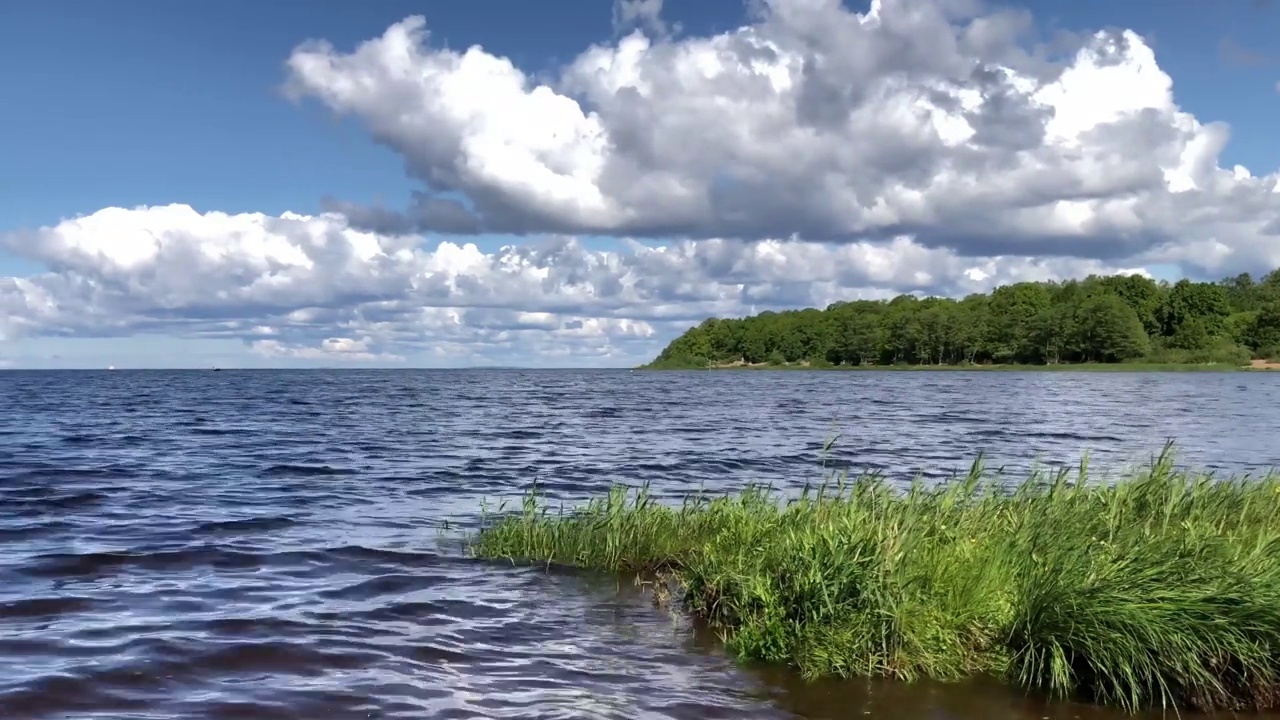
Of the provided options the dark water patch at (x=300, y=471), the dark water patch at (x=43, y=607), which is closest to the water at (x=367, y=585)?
the dark water patch at (x=43, y=607)

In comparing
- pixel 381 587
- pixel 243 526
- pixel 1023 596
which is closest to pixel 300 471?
pixel 243 526

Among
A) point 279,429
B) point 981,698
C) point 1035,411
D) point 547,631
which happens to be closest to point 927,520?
point 981,698

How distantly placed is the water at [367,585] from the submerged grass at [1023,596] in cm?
35

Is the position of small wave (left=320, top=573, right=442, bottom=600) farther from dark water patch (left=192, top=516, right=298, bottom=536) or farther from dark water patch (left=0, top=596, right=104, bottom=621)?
dark water patch (left=192, top=516, right=298, bottom=536)

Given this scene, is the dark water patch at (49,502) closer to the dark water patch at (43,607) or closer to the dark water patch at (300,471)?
the dark water patch at (300,471)

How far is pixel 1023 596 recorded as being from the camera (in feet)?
31.6

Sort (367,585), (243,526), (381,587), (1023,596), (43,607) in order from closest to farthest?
(1023,596) < (43,607) < (381,587) < (367,585) < (243,526)

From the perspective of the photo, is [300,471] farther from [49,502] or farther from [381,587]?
[381,587]

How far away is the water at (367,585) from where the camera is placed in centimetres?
955

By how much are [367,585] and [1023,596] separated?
9.21 meters

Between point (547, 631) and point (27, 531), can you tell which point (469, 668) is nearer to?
point (547, 631)

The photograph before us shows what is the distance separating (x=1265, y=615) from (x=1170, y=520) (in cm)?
405

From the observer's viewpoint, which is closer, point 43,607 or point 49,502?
point 43,607

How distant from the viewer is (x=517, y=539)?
1620 centimetres
